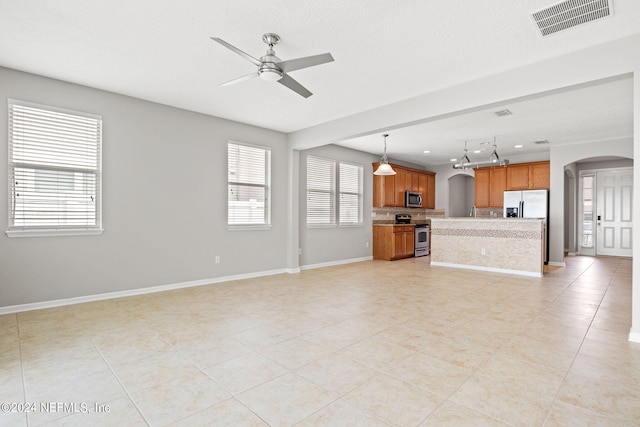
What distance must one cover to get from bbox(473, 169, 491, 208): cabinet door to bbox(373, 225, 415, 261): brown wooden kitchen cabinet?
7.12ft

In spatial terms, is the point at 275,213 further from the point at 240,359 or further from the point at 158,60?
the point at 240,359

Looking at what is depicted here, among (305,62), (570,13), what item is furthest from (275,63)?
(570,13)

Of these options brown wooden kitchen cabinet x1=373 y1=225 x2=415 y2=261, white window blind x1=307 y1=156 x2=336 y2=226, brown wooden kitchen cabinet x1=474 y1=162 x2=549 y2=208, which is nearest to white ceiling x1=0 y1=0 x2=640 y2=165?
white window blind x1=307 y1=156 x2=336 y2=226

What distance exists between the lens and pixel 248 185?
5.89 meters

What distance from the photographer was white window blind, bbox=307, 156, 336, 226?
7.00m

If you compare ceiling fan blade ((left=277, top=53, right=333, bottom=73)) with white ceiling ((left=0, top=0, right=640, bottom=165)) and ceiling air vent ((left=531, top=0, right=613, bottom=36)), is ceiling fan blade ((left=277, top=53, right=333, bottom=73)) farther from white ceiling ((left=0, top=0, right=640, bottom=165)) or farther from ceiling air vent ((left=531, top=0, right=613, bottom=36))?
ceiling air vent ((left=531, top=0, right=613, bottom=36))

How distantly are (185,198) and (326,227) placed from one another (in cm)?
313

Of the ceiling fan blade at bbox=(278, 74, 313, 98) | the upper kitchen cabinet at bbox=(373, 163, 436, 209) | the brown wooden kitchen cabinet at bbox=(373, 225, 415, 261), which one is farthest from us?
the upper kitchen cabinet at bbox=(373, 163, 436, 209)

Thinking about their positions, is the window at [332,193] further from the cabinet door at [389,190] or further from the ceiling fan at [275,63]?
the ceiling fan at [275,63]

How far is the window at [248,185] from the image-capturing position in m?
5.68

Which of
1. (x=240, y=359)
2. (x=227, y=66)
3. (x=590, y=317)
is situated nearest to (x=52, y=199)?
(x=227, y=66)

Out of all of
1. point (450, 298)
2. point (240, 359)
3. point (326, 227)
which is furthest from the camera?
point (326, 227)

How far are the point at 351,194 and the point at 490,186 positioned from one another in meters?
3.91

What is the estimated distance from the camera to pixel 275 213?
628cm
